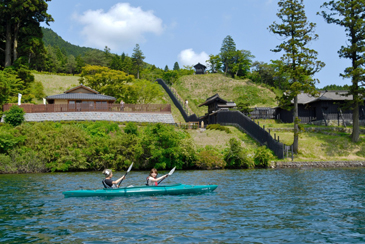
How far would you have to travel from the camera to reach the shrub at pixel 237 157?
107 ft

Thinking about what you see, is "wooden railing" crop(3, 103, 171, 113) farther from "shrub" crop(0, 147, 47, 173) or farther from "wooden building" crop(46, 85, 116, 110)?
"shrub" crop(0, 147, 47, 173)

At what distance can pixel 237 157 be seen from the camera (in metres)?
32.7

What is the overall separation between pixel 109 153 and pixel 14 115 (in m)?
15.8

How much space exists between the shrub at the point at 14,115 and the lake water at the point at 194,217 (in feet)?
81.5

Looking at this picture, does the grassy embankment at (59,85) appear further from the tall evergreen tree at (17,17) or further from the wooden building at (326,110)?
the wooden building at (326,110)

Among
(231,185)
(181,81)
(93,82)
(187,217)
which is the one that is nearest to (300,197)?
(231,185)

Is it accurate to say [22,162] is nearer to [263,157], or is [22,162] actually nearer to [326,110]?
[263,157]

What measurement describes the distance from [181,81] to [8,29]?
49.7 meters

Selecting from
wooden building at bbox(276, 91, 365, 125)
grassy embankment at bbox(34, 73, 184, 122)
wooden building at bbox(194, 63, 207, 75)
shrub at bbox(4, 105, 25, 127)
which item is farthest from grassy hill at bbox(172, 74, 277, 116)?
shrub at bbox(4, 105, 25, 127)

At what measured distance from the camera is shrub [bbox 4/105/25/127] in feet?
132

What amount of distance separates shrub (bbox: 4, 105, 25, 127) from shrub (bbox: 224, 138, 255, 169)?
2546 cm

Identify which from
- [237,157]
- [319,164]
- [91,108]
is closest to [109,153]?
[237,157]

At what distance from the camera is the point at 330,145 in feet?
124

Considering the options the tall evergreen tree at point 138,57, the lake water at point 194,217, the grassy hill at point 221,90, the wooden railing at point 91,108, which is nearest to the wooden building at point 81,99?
the wooden railing at point 91,108
